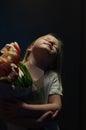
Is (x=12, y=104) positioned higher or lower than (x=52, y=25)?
lower

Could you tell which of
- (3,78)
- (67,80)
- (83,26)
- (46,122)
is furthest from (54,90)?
(83,26)

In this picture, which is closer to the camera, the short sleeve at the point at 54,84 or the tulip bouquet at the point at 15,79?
the tulip bouquet at the point at 15,79

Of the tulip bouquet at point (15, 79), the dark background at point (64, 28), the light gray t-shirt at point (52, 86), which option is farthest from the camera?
the dark background at point (64, 28)

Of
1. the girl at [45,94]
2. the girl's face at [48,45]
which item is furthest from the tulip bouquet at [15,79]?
the girl's face at [48,45]

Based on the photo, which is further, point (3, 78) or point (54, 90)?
point (54, 90)

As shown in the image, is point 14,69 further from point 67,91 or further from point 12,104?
point 67,91

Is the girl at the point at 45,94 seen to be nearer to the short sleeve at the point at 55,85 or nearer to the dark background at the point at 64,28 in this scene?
the short sleeve at the point at 55,85

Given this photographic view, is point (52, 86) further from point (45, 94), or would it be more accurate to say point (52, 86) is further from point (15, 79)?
point (15, 79)

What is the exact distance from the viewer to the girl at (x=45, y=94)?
3.38 feet

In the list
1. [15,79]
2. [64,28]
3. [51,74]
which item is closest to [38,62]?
[51,74]

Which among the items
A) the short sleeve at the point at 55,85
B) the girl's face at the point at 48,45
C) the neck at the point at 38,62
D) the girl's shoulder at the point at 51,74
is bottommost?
the short sleeve at the point at 55,85

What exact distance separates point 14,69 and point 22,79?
2.8 inches

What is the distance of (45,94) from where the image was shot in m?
1.15

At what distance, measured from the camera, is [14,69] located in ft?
3.22
